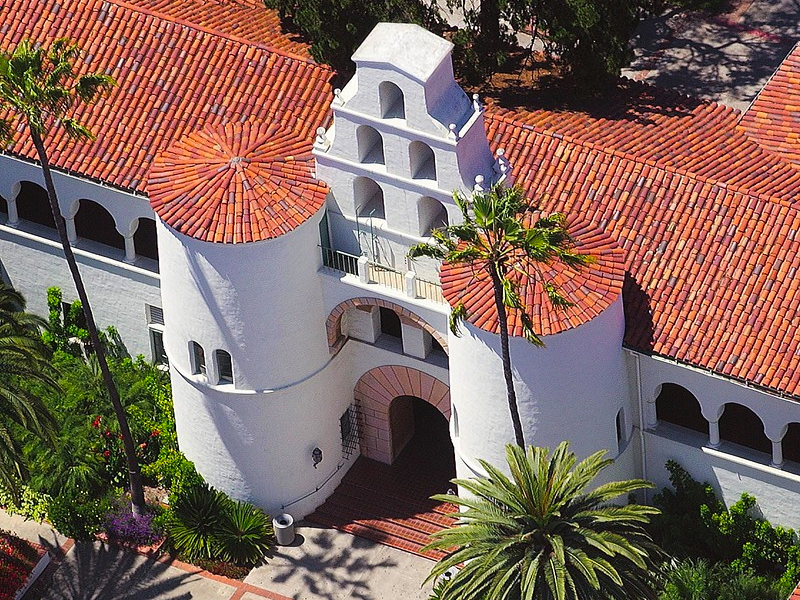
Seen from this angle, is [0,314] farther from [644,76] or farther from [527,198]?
[644,76]

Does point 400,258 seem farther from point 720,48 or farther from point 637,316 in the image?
point 720,48

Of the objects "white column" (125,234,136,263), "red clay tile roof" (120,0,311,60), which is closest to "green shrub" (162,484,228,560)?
"white column" (125,234,136,263)

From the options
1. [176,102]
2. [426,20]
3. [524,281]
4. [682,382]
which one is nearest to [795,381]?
[682,382]

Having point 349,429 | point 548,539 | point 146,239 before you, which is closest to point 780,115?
point 349,429

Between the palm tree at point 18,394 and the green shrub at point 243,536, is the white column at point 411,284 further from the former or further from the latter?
the palm tree at point 18,394

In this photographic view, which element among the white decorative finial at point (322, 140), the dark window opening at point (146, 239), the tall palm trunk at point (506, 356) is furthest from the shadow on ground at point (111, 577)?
the white decorative finial at point (322, 140)

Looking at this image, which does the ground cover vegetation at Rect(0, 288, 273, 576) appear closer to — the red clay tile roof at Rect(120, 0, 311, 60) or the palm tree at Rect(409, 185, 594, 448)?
the red clay tile roof at Rect(120, 0, 311, 60)

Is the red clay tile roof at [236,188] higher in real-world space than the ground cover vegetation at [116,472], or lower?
higher
